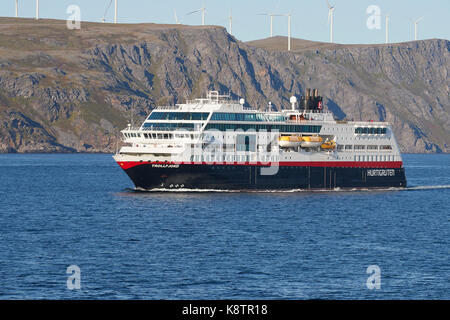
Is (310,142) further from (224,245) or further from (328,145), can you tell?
(224,245)

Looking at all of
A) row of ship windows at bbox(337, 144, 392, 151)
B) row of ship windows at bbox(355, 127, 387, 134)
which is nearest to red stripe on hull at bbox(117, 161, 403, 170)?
row of ship windows at bbox(337, 144, 392, 151)

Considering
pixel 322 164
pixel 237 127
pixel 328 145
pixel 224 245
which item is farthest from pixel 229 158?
pixel 224 245

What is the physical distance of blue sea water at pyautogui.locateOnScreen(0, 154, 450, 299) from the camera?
37.6 metres

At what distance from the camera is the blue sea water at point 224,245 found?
123 ft

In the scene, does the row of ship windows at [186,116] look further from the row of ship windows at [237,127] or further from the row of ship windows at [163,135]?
the row of ship windows at [163,135]

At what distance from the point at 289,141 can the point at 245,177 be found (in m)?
7.75

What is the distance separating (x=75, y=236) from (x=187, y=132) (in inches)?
1232

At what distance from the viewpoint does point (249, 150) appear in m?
89.3

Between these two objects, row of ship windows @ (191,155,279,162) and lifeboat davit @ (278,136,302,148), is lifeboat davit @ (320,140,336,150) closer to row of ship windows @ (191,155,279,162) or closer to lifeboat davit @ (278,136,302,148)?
lifeboat davit @ (278,136,302,148)

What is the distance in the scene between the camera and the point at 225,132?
88188mm

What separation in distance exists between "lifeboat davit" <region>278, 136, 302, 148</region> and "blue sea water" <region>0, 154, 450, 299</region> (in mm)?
5912

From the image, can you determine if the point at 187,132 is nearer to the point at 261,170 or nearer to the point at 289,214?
the point at 261,170

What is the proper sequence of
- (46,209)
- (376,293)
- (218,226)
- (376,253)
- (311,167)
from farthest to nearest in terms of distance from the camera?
(311,167)
(46,209)
(218,226)
(376,253)
(376,293)
